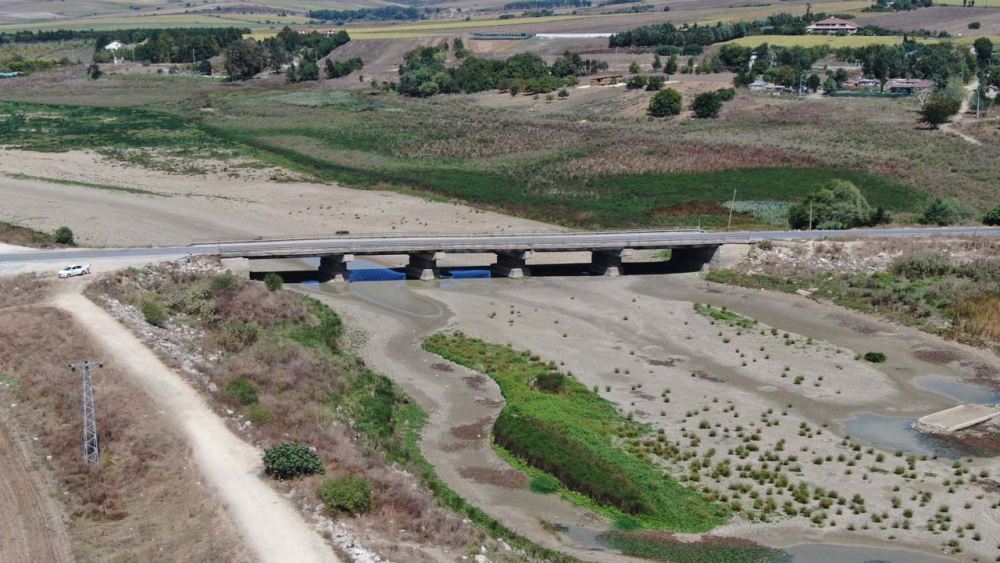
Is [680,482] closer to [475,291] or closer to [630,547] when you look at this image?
[630,547]

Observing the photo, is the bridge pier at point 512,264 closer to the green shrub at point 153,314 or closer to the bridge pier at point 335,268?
the bridge pier at point 335,268

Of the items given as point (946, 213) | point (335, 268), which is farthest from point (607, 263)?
point (946, 213)

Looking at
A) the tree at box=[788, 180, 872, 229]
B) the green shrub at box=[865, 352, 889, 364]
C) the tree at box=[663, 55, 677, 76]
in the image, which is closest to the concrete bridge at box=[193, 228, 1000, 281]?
the tree at box=[788, 180, 872, 229]

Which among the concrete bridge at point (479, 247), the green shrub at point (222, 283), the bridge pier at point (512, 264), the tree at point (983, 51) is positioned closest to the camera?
the green shrub at point (222, 283)

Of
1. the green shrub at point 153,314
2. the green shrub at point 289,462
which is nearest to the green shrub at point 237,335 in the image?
the green shrub at point 153,314

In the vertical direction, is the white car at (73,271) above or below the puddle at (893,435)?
above
